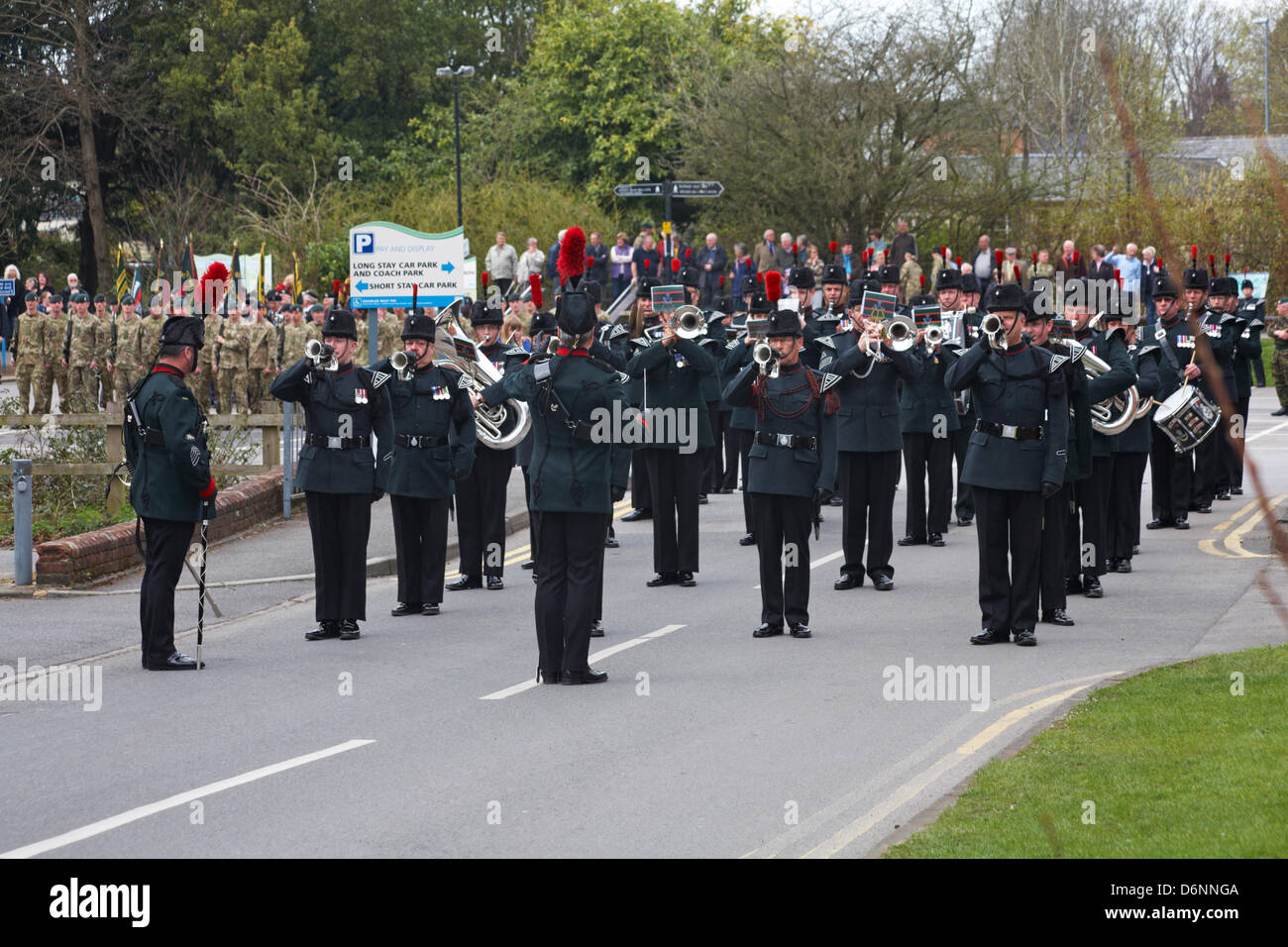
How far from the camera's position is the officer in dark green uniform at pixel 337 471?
40.8 feet

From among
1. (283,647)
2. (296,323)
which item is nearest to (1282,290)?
(296,323)

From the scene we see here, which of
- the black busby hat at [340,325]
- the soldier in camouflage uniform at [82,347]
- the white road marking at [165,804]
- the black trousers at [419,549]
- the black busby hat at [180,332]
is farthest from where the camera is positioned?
the soldier in camouflage uniform at [82,347]

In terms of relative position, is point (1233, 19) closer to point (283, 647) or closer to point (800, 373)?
point (800, 373)

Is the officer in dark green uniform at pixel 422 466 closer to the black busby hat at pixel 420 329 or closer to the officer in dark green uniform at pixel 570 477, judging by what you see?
the black busby hat at pixel 420 329

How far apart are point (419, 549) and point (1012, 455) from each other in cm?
480

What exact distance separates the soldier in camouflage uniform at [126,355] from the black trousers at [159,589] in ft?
60.5

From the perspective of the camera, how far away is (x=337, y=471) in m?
12.5

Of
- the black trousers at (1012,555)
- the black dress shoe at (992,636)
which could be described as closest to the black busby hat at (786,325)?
the black trousers at (1012,555)

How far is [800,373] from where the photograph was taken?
12.3 m

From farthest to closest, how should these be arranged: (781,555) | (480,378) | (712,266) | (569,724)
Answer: (712,266) → (480,378) → (781,555) → (569,724)

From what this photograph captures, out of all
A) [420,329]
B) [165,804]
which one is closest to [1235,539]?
[420,329]

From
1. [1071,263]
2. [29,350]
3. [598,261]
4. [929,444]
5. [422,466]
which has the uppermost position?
[598,261]

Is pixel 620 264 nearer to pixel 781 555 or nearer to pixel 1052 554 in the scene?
pixel 781 555

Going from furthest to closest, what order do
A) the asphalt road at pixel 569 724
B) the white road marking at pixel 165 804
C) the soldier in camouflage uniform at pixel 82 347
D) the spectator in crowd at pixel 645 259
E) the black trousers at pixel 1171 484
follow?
the spectator in crowd at pixel 645 259 < the soldier in camouflage uniform at pixel 82 347 < the black trousers at pixel 1171 484 < the asphalt road at pixel 569 724 < the white road marking at pixel 165 804
